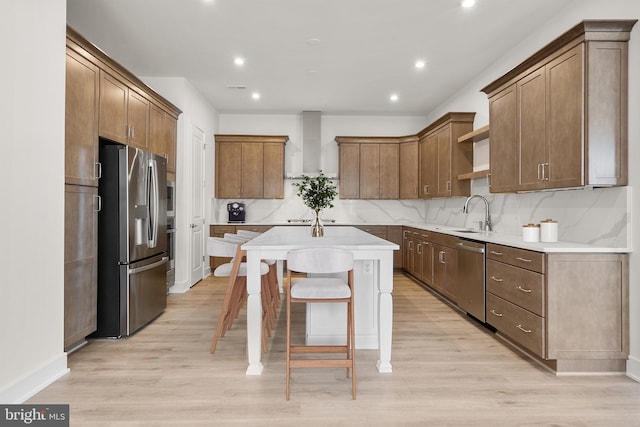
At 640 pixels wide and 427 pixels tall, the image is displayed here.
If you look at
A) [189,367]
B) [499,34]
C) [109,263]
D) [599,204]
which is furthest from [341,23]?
[189,367]

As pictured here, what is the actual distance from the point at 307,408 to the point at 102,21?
13.2 feet

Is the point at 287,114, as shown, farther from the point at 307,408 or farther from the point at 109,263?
the point at 307,408

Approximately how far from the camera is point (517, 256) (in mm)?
3105

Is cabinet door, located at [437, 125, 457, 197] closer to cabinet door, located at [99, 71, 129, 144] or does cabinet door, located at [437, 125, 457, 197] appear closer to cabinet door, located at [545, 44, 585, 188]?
cabinet door, located at [545, 44, 585, 188]

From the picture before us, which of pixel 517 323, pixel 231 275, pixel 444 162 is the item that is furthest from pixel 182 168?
pixel 517 323

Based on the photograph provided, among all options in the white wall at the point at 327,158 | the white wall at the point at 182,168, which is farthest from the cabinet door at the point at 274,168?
the white wall at the point at 182,168

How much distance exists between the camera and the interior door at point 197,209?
5.75 meters

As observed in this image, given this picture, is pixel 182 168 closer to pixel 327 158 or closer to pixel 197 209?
pixel 197 209

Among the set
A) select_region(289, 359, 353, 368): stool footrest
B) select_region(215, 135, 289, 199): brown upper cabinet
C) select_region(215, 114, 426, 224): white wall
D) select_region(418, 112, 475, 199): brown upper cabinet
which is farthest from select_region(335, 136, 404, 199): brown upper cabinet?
select_region(289, 359, 353, 368): stool footrest

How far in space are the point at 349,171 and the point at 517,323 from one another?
4632 millimetres

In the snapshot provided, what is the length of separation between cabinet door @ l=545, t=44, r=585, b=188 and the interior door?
4630mm

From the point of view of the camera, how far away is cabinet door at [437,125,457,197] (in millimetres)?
5590

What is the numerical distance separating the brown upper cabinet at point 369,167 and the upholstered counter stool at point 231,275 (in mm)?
3944

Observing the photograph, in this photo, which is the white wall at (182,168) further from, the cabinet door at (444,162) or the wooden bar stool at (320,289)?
the cabinet door at (444,162)
